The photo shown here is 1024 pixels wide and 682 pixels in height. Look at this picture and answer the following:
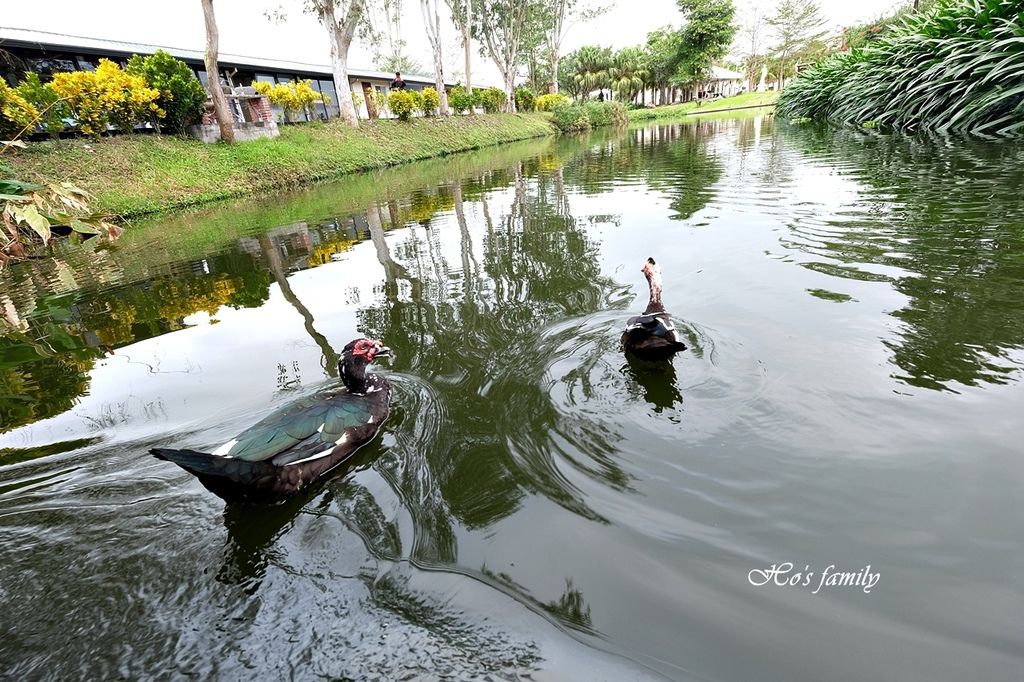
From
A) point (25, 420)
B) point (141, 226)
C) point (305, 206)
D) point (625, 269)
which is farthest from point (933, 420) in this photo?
point (141, 226)

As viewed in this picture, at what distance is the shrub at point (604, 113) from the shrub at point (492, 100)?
303 inches

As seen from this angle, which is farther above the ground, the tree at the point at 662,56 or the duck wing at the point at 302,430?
the tree at the point at 662,56

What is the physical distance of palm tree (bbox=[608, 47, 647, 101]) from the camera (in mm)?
64125

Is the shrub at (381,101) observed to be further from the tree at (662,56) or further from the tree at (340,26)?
the tree at (662,56)

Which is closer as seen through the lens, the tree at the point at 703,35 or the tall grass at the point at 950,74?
the tall grass at the point at 950,74

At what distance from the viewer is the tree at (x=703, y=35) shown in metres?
50.0

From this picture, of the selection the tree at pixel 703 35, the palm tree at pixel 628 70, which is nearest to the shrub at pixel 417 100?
the tree at pixel 703 35

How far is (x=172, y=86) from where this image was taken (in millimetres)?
19750

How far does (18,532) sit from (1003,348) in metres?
6.50

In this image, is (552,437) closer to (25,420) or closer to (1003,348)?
(1003,348)

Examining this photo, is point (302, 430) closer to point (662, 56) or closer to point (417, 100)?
point (417, 100)

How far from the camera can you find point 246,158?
20406 mm

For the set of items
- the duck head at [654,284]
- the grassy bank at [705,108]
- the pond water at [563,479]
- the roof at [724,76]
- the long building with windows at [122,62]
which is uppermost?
the long building with windows at [122,62]

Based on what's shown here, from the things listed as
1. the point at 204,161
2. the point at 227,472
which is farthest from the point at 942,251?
the point at 204,161
